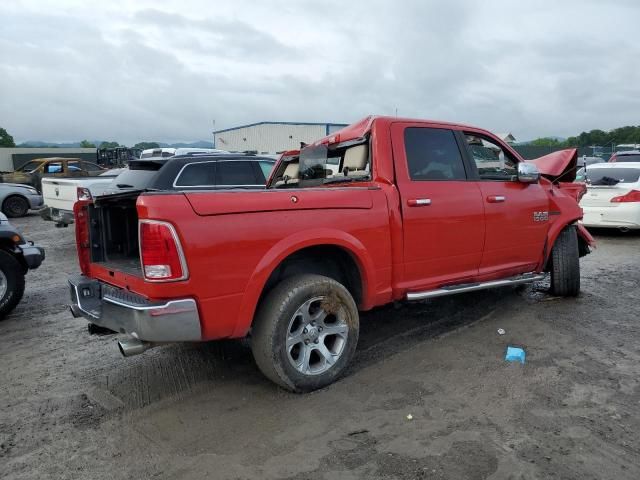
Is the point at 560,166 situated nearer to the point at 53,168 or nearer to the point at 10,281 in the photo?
the point at 10,281

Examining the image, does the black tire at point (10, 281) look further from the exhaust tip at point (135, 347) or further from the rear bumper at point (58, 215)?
the rear bumper at point (58, 215)

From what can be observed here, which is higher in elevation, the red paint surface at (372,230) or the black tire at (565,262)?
the red paint surface at (372,230)

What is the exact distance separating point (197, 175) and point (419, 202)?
15.8ft

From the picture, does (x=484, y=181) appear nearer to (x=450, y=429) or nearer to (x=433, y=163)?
(x=433, y=163)

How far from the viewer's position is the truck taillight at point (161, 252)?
304 cm

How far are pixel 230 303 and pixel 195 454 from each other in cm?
90

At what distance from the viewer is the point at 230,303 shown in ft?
10.9

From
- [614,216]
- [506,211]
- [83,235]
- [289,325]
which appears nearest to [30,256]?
[83,235]

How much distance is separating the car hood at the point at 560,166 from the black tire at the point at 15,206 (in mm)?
15008

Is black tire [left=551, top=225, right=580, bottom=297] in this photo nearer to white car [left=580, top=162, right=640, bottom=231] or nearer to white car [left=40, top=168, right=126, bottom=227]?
white car [left=580, top=162, right=640, bottom=231]

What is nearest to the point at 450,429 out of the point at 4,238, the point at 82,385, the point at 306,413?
the point at 306,413

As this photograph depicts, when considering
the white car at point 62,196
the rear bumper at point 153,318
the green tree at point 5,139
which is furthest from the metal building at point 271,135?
the rear bumper at point 153,318

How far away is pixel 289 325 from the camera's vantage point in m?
3.54

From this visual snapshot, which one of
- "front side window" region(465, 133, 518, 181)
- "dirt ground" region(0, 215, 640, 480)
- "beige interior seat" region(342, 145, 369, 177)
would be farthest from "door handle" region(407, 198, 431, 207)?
"dirt ground" region(0, 215, 640, 480)
